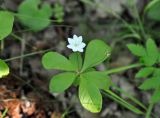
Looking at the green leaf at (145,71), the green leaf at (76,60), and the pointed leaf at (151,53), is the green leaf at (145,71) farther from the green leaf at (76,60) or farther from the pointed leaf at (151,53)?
the green leaf at (76,60)

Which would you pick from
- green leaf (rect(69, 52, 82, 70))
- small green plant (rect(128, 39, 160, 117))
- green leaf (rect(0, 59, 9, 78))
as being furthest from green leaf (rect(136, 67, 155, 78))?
green leaf (rect(0, 59, 9, 78))

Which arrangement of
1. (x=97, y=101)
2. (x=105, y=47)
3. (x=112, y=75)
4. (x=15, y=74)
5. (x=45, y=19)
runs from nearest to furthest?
(x=97, y=101)
(x=105, y=47)
(x=15, y=74)
(x=45, y=19)
(x=112, y=75)

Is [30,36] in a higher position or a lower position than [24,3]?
lower

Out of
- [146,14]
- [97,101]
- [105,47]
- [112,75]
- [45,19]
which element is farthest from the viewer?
[146,14]

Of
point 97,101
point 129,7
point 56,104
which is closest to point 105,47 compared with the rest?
point 97,101

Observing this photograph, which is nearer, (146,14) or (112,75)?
(112,75)

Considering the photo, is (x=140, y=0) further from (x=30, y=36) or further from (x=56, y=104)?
(x=56, y=104)

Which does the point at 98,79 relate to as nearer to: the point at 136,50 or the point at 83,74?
the point at 83,74
